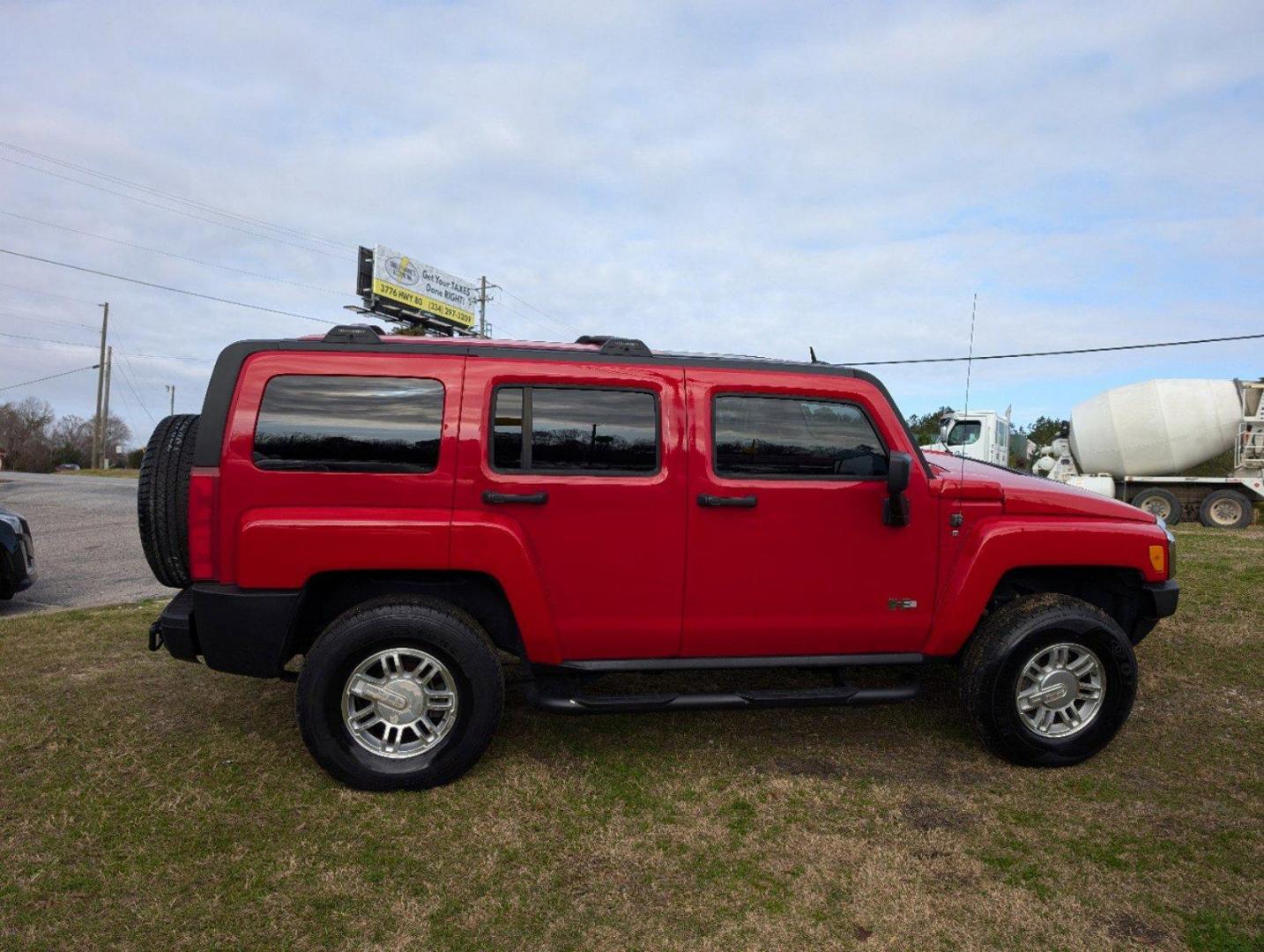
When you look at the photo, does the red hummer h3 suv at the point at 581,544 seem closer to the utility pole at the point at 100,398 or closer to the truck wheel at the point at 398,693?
the truck wheel at the point at 398,693

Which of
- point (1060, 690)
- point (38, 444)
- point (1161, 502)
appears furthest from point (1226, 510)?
point (38, 444)

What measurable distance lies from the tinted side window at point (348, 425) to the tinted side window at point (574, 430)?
1.03 feet

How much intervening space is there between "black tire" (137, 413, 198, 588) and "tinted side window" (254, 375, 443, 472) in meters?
0.45

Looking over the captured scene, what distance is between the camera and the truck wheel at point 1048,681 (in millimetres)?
3703

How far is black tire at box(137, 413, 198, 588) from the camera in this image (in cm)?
353

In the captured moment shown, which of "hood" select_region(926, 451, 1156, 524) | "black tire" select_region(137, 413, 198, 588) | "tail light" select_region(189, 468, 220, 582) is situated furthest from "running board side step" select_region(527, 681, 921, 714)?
"black tire" select_region(137, 413, 198, 588)

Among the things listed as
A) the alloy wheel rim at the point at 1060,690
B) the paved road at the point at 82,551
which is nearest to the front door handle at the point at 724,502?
the alloy wheel rim at the point at 1060,690

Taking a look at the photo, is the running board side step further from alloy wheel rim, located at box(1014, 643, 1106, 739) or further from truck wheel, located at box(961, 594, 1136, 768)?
alloy wheel rim, located at box(1014, 643, 1106, 739)

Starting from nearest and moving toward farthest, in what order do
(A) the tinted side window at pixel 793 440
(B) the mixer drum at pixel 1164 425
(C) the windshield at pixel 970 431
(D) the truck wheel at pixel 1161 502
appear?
1. (A) the tinted side window at pixel 793 440
2. (B) the mixer drum at pixel 1164 425
3. (D) the truck wheel at pixel 1161 502
4. (C) the windshield at pixel 970 431

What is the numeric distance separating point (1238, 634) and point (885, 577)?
376 centimetres

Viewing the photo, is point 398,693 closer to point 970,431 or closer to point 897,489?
point 897,489

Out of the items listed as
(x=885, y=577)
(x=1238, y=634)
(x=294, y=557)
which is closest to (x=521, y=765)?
(x=294, y=557)

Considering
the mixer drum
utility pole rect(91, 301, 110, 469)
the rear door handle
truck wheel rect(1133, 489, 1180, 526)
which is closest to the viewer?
the rear door handle

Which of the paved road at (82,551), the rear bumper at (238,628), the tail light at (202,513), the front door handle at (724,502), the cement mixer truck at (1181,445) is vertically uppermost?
the cement mixer truck at (1181,445)
